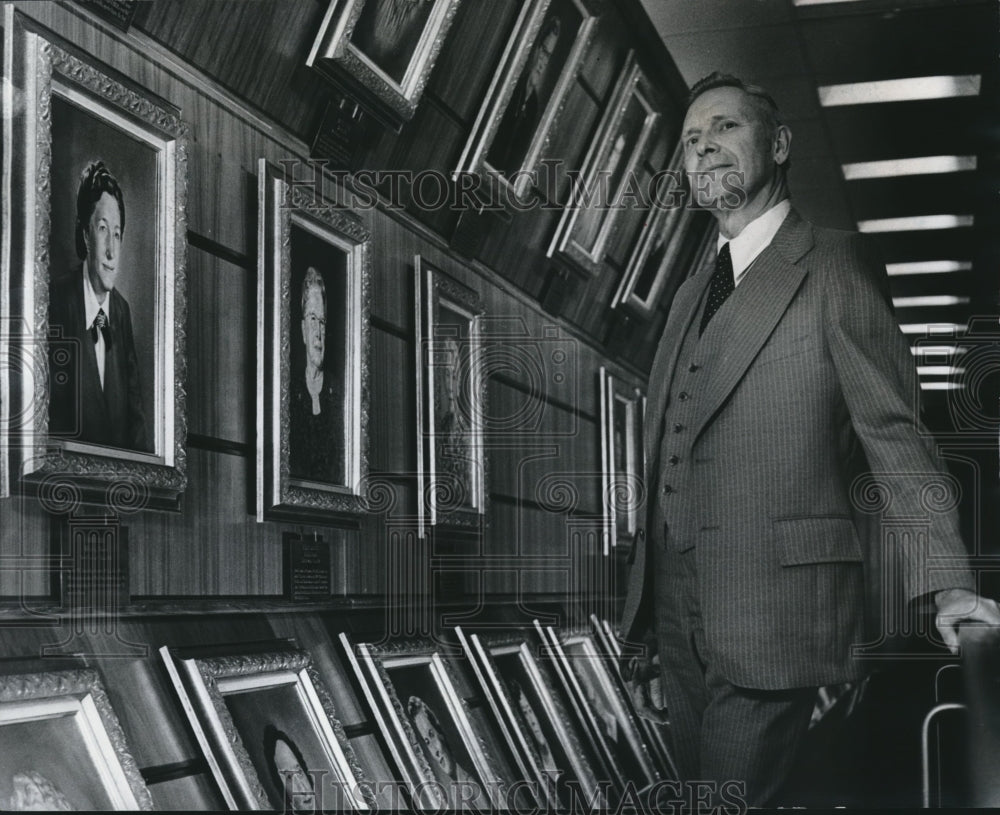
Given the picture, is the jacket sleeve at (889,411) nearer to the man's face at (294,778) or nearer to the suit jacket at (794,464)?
the suit jacket at (794,464)

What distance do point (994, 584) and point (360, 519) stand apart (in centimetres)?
317

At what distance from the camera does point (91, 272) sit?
2480 millimetres

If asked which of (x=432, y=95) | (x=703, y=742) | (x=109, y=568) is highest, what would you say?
(x=432, y=95)

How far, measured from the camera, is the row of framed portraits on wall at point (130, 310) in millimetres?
2279

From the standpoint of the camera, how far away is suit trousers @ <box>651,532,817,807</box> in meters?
2.84

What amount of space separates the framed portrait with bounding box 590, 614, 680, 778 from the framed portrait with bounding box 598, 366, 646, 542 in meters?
0.60

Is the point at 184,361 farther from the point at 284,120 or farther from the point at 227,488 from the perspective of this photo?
the point at 284,120

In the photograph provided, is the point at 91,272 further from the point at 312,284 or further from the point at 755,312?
the point at 755,312

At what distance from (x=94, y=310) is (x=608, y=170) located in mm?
3233

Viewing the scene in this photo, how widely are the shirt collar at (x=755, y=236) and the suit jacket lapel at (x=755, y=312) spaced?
0.35 feet

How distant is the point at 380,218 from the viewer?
12.7 ft

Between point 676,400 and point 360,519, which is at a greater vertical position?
point 676,400

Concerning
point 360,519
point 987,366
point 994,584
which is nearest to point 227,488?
point 360,519

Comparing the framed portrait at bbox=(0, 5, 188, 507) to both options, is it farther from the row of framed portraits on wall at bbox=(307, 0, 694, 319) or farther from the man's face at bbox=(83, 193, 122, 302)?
the row of framed portraits on wall at bbox=(307, 0, 694, 319)
